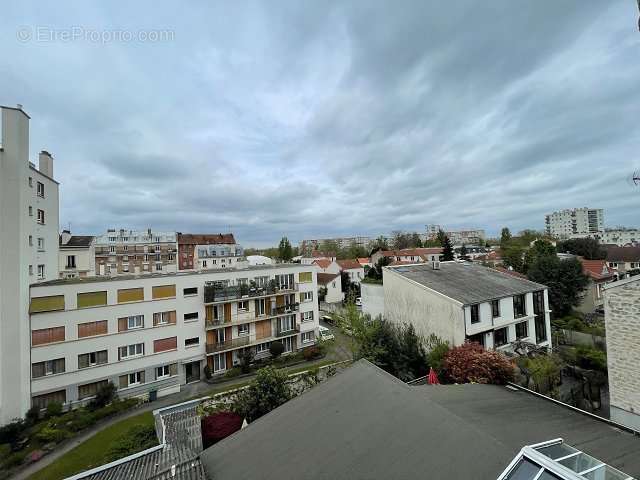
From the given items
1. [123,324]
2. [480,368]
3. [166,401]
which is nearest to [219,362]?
[166,401]

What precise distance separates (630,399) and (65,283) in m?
29.2

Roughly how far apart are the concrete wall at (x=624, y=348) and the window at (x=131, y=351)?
84.9 feet

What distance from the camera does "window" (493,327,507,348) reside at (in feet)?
63.1

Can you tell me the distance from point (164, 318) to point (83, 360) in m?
5.00

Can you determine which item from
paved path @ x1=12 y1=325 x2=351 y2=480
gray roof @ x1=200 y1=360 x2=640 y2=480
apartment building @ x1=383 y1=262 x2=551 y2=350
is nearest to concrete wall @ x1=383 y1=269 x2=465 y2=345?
apartment building @ x1=383 y1=262 x2=551 y2=350

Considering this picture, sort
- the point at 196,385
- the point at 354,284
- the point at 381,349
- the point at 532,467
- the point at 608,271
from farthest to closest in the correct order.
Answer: the point at 354,284 → the point at 608,271 → the point at 196,385 → the point at 381,349 → the point at 532,467

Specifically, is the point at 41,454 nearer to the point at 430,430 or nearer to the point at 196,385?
the point at 196,385

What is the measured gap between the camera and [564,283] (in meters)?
28.5

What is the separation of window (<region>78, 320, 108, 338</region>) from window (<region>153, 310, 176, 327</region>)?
291cm

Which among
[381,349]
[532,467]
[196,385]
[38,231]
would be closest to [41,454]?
[196,385]

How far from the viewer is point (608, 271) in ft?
124

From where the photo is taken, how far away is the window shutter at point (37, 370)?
17.1 m

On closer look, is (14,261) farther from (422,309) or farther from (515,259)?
(515,259)

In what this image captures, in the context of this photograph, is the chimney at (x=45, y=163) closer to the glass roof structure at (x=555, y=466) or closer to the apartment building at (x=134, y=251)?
the glass roof structure at (x=555, y=466)
